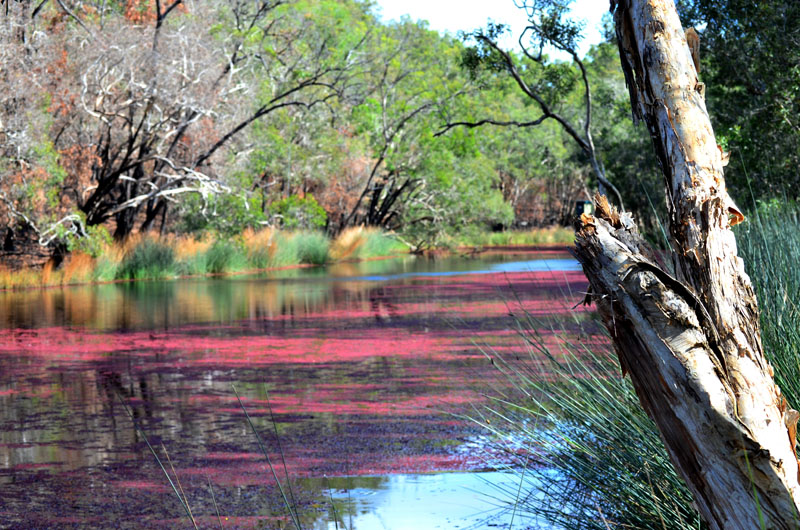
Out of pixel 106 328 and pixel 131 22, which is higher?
pixel 131 22

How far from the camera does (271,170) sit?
103ft

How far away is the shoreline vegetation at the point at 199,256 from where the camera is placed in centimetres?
2198

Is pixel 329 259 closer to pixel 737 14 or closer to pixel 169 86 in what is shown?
pixel 169 86

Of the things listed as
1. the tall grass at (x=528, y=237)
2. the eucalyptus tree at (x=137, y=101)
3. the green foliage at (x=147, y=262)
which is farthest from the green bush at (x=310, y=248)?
the tall grass at (x=528, y=237)

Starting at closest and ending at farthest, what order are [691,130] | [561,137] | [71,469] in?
1. [691,130]
2. [71,469]
3. [561,137]

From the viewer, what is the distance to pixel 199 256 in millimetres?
25578

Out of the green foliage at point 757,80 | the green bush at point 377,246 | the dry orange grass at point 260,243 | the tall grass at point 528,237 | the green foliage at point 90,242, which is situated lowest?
the tall grass at point 528,237

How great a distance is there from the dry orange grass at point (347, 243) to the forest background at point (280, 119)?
3.82 ft

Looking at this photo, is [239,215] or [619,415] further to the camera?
[239,215]

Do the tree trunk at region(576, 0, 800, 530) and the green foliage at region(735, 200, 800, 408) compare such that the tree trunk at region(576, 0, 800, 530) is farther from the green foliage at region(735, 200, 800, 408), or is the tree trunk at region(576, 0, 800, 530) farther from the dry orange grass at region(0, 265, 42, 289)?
the dry orange grass at region(0, 265, 42, 289)

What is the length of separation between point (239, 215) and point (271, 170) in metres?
7.07

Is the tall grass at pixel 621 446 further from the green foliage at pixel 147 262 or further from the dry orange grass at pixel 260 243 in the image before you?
the dry orange grass at pixel 260 243

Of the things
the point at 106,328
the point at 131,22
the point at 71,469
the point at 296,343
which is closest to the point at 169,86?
the point at 131,22

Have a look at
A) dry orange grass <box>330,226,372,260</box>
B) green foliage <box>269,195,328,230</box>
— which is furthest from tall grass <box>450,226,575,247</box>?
green foliage <box>269,195,328,230</box>
